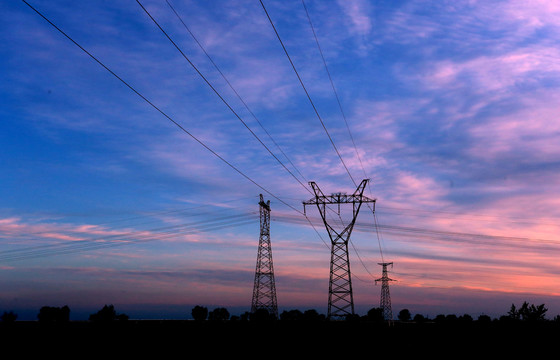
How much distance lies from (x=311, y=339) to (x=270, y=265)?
3386cm

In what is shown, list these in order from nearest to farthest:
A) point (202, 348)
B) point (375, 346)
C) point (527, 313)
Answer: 1. point (202, 348)
2. point (375, 346)
3. point (527, 313)

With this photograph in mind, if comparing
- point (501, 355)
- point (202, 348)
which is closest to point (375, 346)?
point (501, 355)

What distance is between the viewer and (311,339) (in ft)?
149

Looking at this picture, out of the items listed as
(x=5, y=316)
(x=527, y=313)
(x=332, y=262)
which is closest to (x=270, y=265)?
(x=332, y=262)

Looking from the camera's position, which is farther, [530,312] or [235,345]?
[530,312]

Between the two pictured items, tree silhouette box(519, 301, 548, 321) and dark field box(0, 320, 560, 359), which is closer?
dark field box(0, 320, 560, 359)

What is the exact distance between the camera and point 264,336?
46.3 metres

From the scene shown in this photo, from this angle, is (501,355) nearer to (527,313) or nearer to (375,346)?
(375,346)

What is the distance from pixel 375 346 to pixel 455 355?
22.9 ft

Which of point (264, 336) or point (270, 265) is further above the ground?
point (270, 265)

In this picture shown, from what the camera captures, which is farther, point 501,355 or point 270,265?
point 270,265

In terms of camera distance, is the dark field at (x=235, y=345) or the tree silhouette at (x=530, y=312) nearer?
the dark field at (x=235, y=345)

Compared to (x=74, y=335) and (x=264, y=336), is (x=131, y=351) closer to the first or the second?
(x=74, y=335)

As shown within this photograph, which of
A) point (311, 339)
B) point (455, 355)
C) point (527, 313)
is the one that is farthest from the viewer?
point (527, 313)
